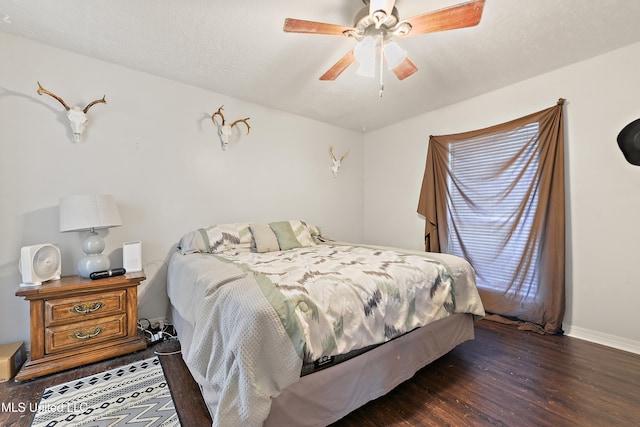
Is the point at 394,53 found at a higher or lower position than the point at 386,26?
lower

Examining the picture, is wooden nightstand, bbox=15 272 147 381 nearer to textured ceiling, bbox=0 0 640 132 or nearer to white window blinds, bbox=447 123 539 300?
textured ceiling, bbox=0 0 640 132

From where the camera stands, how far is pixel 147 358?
209 centimetres

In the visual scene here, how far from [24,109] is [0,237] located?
1.00m

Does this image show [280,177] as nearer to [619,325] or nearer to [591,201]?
[591,201]

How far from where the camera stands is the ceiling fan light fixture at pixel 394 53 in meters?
1.80

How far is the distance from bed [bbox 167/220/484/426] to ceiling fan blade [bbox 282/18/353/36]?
147cm

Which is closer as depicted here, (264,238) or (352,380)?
(352,380)

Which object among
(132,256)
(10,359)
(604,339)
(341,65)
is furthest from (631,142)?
(10,359)

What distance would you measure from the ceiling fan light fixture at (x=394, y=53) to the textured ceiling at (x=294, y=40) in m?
0.24

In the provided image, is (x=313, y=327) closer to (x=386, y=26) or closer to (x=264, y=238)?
(x=264, y=238)

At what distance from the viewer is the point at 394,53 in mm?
1843

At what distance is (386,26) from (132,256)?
8.70ft

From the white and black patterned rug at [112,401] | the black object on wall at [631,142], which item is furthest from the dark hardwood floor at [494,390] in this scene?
the black object on wall at [631,142]

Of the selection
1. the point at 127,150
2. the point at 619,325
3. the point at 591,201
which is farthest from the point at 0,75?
the point at 619,325
